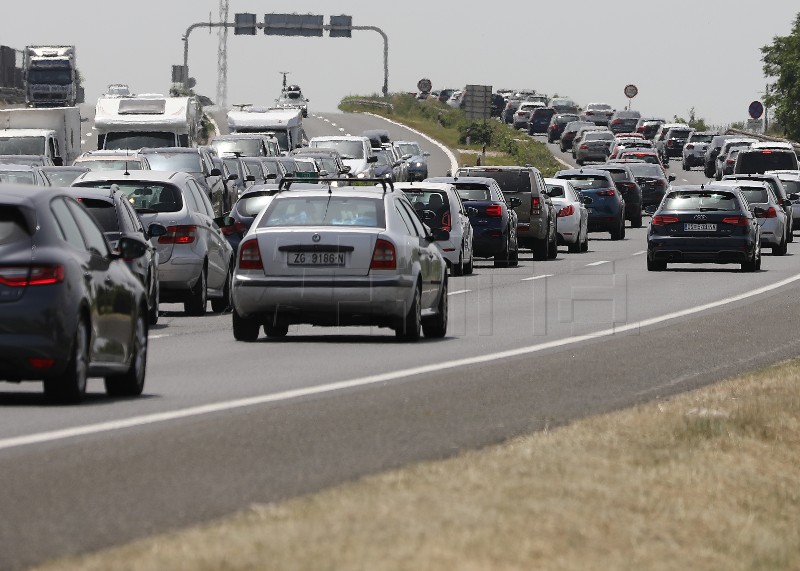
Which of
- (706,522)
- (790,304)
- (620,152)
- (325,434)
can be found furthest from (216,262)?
(620,152)

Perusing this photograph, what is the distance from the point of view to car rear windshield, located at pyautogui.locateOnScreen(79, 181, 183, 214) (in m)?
24.3

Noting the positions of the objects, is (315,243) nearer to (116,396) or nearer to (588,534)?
(116,396)

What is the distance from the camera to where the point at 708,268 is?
3781 centimetres

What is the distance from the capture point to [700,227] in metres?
36.0

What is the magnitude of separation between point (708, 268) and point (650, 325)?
14.9 m

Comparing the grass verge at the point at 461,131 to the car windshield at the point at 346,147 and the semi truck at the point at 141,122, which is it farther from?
the semi truck at the point at 141,122

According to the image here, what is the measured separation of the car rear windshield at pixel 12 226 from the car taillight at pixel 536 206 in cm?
Answer: 2690

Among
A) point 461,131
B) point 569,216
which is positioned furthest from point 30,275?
point 461,131

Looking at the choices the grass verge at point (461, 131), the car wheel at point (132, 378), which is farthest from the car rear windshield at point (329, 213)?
the grass verge at point (461, 131)

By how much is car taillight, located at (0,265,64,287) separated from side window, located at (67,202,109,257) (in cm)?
90

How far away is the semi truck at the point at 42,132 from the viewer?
154 feet

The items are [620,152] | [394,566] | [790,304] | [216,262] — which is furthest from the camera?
[620,152]

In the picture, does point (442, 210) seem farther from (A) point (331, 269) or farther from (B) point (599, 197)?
(B) point (599, 197)

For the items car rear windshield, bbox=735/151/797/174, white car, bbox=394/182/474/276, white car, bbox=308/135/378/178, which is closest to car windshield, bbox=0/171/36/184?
white car, bbox=394/182/474/276
